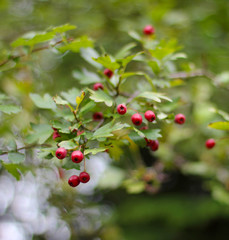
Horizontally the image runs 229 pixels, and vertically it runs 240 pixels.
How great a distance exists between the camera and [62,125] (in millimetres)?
1262

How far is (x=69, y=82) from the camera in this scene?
144 inches

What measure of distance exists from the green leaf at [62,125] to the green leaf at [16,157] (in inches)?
9.7

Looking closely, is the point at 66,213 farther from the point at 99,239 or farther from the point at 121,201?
the point at 121,201

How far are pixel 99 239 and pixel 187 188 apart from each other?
2970mm

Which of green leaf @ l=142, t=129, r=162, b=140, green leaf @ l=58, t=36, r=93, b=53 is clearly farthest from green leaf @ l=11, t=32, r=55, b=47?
green leaf @ l=142, t=129, r=162, b=140

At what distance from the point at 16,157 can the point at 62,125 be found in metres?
0.29

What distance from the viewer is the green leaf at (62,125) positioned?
1222 millimetres

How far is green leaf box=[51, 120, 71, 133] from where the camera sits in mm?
1222

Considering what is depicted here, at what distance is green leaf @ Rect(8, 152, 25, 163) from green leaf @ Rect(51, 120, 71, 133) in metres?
0.25

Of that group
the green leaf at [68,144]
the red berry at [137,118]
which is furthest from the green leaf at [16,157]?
the red berry at [137,118]

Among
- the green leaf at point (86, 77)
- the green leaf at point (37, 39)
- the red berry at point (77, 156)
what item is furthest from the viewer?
the green leaf at point (86, 77)

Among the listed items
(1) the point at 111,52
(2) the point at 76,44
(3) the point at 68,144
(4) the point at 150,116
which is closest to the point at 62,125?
(3) the point at 68,144

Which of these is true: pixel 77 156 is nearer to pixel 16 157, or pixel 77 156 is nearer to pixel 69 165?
pixel 69 165

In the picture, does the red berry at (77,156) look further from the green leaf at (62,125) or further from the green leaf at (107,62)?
the green leaf at (107,62)
